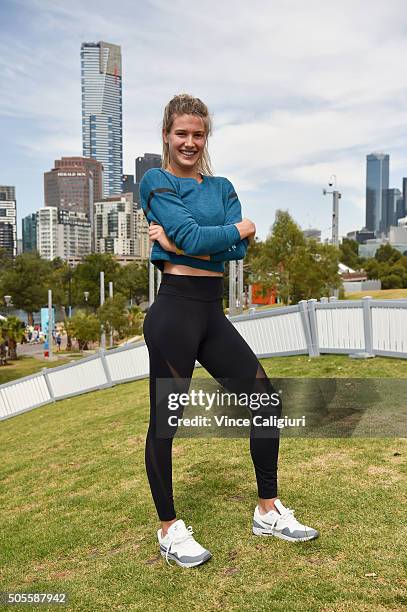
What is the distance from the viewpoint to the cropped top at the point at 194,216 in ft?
7.93

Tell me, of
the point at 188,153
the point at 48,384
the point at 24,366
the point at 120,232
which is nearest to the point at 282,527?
the point at 188,153

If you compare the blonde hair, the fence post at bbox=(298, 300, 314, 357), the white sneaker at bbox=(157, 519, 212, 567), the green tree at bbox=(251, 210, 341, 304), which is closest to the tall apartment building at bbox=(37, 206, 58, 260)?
the green tree at bbox=(251, 210, 341, 304)

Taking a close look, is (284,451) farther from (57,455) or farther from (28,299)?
(28,299)

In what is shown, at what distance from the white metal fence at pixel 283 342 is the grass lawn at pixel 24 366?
18.0 m

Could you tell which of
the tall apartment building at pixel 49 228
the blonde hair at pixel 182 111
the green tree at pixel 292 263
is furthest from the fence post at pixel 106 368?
the tall apartment building at pixel 49 228

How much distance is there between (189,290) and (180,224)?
0.33 metres

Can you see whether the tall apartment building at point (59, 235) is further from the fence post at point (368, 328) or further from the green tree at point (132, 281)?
the fence post at point (368, 328)

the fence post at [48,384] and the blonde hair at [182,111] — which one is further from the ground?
the blonde hair at [182,111]

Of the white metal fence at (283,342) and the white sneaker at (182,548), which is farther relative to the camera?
the white metal fence at (283,342)

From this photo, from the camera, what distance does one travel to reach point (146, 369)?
1230 centimetres

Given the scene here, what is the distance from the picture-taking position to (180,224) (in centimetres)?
240

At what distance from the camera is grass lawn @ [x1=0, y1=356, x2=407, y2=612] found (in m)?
2.35

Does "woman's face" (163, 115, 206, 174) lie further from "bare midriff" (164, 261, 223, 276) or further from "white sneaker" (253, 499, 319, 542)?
"white sneaker" (253, 499, 319, 542)

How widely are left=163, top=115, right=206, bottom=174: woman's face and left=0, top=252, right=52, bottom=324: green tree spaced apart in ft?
196
